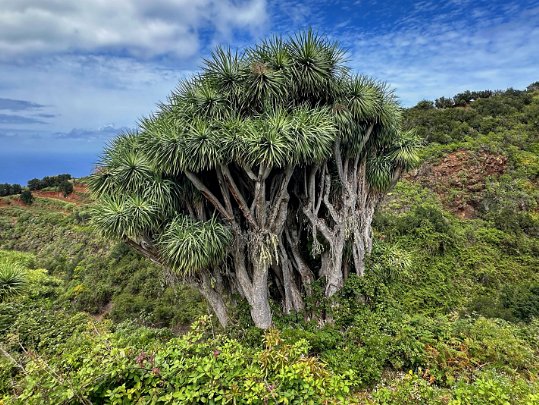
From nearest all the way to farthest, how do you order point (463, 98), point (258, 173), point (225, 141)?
point (225, 141) → point (258, 173) → point (463, 98)

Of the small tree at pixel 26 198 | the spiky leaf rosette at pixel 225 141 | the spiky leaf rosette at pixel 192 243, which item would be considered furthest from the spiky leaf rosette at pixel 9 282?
the small tree at pixel 26 198

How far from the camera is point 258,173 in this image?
7406 mm

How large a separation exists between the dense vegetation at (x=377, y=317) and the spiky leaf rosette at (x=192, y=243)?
1.44 meters

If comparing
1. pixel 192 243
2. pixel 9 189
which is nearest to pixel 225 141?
pixel 192 243

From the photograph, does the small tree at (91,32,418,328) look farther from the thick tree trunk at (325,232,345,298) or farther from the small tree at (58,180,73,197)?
the small tree at (58,180,73,197)

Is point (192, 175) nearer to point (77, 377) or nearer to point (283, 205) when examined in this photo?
point (283, 205)

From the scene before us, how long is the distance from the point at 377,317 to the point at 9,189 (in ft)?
143

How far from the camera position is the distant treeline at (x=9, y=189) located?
1363 inches

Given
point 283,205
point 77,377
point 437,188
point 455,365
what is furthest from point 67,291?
point 437,188

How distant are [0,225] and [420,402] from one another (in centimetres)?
3593

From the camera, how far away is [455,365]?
6480 mm

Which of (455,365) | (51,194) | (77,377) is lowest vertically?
(455,365)

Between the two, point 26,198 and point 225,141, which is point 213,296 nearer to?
→ point 225,141

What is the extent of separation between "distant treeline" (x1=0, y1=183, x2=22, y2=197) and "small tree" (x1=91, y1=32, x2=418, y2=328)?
1452 inches
